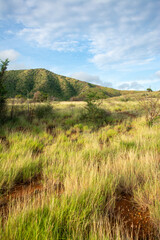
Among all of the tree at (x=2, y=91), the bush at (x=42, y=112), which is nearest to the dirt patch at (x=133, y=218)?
the tree at (x=2, y=91)

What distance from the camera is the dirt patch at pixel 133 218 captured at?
1.34 metres

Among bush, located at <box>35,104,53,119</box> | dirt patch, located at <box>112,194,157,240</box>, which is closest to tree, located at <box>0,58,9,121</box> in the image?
bush, located at <box>35,104,53,119</box>

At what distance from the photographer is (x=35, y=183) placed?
7.93 feet

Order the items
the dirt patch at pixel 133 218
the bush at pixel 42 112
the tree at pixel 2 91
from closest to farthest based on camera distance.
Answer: the dirt patch at pixel 133 218 → the tree at pixel 2 91 → the bush at pixel 42 112

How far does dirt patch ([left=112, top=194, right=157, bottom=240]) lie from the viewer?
134 centimetres

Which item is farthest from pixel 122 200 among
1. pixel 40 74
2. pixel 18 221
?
pixel 40 74

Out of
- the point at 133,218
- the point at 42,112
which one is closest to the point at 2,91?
the point at 42,112

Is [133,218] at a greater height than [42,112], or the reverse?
[42,112]

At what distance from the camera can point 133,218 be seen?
5.11ft

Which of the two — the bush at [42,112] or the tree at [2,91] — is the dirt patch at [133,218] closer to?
the tree at [2,91]

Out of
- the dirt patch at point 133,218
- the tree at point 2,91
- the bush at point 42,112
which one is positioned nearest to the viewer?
the dirt patch at point 133,218

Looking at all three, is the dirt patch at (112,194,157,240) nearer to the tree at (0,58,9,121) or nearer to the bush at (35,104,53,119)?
the tree at (0,58,9,121)

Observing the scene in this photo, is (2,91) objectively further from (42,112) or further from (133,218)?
(133,218)

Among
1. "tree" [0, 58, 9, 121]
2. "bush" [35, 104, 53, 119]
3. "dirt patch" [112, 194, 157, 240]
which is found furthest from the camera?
"bush" [35, 104, 53, 119]
